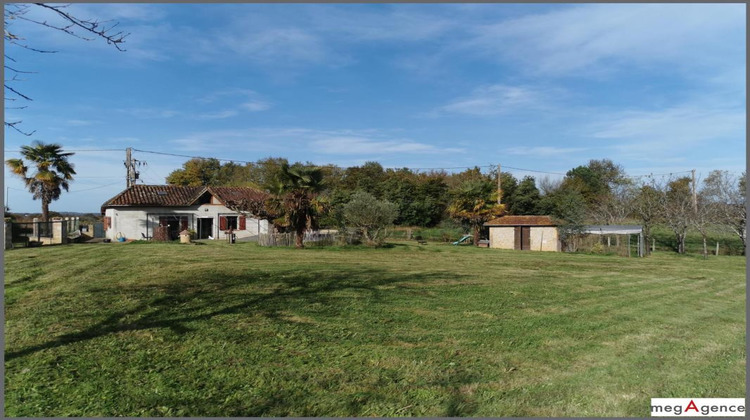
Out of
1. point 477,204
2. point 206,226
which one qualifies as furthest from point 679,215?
point 206,226

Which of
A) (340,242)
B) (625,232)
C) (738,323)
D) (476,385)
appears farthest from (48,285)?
(625,232)

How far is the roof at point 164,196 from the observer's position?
31.3m

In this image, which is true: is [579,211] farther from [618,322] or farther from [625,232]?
[618,322]

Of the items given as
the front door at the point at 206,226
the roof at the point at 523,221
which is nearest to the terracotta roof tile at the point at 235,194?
the front door at the point at 206,226

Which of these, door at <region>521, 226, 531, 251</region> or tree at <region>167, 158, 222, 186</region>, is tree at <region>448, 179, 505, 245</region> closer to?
door at <region>521, 226, 531, 251</region>

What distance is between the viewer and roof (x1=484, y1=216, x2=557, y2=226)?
3005cm

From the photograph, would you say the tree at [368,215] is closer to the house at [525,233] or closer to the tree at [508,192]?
A: the house at [525,233]

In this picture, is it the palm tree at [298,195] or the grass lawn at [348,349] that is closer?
the grass lawn at [348,349]

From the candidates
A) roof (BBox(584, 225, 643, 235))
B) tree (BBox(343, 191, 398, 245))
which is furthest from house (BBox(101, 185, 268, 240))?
roof (BBox(584, 225, 643, 235))

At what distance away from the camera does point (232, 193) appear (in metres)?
36.8

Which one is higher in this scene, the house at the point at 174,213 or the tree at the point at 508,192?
the tree at the point at 508,192

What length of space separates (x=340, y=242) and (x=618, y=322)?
19.8m

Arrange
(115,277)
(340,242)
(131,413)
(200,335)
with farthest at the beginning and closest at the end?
(340,242) → (115,277) → (200,335) → (131,413)

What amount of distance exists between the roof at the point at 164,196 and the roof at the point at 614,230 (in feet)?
80.4
